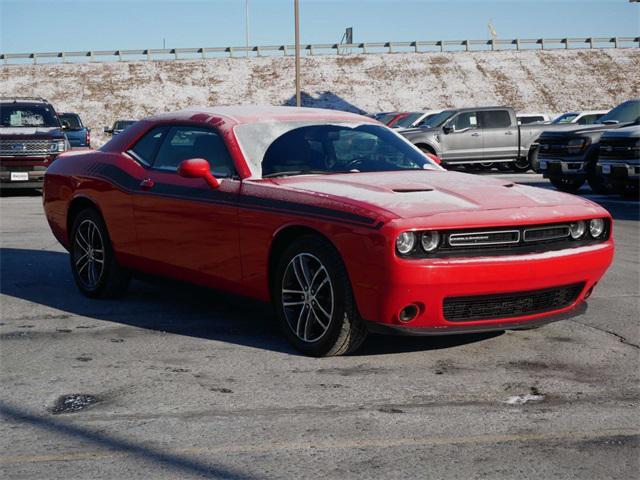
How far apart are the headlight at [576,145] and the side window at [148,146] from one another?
1280cm

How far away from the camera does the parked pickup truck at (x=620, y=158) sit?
53.1ft

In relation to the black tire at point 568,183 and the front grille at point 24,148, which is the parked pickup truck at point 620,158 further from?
the front grille at point 24,148

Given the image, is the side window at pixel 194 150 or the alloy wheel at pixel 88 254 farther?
the alloy wheel at pixel 88 254

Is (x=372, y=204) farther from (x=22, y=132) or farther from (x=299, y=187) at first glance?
(x=22, y=132)

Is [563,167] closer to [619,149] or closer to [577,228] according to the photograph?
[619,149]

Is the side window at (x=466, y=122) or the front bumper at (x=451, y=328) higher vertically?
the side window at (x=466, y=122)

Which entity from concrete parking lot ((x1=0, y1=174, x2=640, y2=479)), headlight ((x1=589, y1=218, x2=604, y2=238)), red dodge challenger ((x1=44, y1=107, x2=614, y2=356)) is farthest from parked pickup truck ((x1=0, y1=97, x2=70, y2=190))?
headlight ((x1=589, y1=218, x2=604, y2=238))

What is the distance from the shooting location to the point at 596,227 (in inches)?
239

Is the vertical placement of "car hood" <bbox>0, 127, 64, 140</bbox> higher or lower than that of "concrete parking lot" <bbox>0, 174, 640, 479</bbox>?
higher

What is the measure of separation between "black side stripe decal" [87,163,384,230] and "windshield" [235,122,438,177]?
11.5 inches

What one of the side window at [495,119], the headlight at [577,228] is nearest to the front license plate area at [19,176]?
the side window at [495,119]

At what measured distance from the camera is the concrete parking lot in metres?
3.99

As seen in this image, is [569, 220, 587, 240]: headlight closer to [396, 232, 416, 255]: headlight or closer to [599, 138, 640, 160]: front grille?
[396, 232, 416, 255]: headlight

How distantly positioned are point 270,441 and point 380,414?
0.63m
